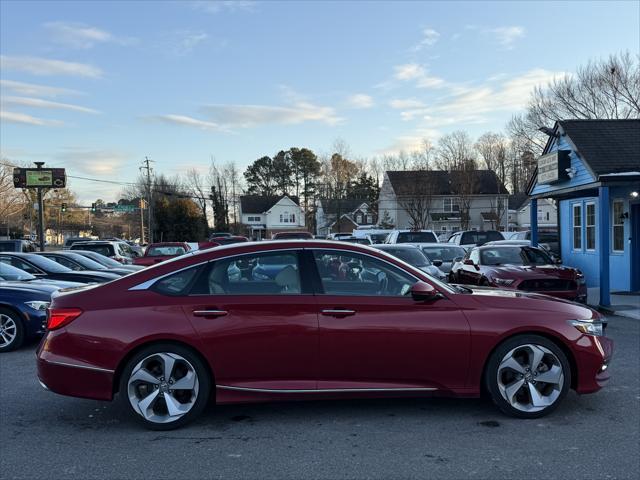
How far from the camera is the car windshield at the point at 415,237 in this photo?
68.3 ft

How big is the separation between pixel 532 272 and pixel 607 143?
4.98m

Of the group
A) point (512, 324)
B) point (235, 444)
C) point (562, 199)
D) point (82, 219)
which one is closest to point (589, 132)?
point (562, 199)

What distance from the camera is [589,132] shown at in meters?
14.0

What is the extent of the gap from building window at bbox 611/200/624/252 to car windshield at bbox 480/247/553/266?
3.46m

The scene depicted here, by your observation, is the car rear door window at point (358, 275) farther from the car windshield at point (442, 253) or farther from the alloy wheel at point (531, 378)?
the car windshield at point (442, 253)

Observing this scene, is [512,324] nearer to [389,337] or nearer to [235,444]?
[389,337]

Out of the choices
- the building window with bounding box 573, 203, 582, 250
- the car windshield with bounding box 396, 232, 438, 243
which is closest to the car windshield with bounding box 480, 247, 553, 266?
the building window with bounding box 573, 203, 582, 250

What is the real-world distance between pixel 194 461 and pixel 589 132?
522 inches

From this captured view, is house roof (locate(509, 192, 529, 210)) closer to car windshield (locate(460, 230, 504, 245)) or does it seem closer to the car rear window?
car windshield (locate(460, 230, 504, 245))

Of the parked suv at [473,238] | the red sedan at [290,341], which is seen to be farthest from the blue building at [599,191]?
the red sedan at [290,341]

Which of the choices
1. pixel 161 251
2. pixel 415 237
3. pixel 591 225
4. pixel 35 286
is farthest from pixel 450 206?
pixel 35 286

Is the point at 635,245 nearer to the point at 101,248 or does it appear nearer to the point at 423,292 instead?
the point at 423,292

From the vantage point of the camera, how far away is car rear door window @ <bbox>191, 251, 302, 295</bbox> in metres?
4.77

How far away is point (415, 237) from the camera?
70.1 feet
